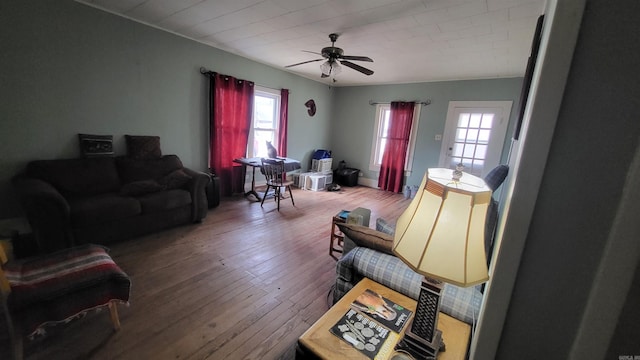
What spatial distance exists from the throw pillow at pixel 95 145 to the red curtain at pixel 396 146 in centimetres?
491

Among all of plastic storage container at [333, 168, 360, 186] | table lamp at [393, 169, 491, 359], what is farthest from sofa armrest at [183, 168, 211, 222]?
plastic storage container at [333, 168, 360, 186]

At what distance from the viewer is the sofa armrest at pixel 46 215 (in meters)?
2.04

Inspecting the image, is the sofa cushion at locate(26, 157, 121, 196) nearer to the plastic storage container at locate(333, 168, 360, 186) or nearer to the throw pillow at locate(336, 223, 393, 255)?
the throw pillow at locate(336, 223, 393, 255)

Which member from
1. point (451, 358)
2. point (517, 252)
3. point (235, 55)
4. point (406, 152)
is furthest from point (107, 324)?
point (406, 152)

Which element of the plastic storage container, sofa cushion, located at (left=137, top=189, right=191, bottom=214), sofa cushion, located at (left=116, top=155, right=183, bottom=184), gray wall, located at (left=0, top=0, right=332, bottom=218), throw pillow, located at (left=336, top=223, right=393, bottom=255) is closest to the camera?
throw pillow, located at (left=336, top=223, right=393, bottom=255)

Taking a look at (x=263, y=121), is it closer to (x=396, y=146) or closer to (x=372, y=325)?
(x=396, y=146)

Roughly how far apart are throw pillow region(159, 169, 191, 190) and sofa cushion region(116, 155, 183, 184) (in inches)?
8.4

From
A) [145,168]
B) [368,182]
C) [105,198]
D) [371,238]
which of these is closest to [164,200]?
[105,198]

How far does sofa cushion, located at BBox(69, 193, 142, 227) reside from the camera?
89.0 inches

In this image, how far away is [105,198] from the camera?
2545 mm

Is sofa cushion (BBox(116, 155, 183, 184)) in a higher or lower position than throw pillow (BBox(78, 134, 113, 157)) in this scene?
lower

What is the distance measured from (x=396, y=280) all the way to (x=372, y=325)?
33cm

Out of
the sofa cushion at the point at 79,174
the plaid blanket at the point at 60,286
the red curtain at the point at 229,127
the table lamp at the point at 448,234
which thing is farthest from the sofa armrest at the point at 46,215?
the table lamp at the point at 448,234

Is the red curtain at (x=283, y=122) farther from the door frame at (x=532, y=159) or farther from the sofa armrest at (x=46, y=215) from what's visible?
the door frame at (x=532, y=159)
